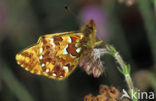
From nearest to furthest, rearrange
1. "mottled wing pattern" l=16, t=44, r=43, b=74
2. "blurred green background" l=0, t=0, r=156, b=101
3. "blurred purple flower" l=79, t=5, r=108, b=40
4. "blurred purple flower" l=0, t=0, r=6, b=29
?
1. "mottled wing pattern" l=16, t=44, r=43, b=74
2. "blurred green background" l=0, t=0, r=156, b=101
3. "blurred purple flower" l=0, t=0, r=6, b=29
4. "blurred purple flower" l=79, t=5, r=108, b=40

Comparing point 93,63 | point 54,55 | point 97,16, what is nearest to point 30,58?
point 54,55

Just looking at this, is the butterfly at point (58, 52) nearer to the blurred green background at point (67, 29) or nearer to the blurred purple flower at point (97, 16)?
the blurred green background at point (67, 29)

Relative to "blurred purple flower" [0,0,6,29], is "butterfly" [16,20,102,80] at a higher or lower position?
lower

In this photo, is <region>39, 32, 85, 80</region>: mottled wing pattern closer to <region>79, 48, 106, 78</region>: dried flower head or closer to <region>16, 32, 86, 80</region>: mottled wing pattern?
<region>16, 32, 86, 80</region>: mottled wing pattern

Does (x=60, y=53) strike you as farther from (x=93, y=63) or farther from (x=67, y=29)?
(x=67, y=29)

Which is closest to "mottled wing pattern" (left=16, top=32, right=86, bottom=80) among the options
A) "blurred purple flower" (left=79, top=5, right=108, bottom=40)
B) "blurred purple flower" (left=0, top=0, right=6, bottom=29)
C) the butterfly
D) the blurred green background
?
the butterfly

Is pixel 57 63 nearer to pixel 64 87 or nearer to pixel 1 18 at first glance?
pixel 64 87

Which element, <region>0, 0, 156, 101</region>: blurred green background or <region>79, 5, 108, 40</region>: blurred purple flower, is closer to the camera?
<region>0, 0, 156, 101</region>: blurred green background
